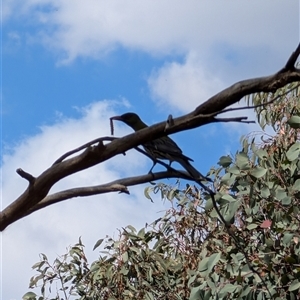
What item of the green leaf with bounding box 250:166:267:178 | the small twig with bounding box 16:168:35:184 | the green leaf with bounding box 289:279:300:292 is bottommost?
the green leaf with bounding box 289:279:300:292

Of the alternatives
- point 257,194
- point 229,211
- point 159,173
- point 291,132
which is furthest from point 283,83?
point 291,132

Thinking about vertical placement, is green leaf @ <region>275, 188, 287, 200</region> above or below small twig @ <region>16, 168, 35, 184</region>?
above

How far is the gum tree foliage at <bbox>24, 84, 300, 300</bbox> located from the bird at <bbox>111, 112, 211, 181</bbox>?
164mm

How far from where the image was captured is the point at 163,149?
11.8 ft

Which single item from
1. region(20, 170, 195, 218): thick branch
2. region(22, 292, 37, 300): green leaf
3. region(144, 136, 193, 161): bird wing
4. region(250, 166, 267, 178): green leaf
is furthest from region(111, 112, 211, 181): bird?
region(22, 292, 37, 300): green leaf

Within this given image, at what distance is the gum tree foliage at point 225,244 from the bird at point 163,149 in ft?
0.54

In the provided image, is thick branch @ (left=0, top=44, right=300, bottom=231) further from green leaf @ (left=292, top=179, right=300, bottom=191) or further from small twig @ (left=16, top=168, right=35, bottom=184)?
green leaf @ (left=292, top=179, right=300, bottom=191)

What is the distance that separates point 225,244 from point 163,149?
0.65 m

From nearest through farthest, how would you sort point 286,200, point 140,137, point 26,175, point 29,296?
point 140,137
point 26,175
point 286,200
point 29,296

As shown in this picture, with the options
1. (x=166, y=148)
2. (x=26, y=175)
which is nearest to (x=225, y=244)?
(x=166, y=148)

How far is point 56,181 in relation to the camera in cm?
236

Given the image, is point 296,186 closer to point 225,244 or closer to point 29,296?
point 225,244

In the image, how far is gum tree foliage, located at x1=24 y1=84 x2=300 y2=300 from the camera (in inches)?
122

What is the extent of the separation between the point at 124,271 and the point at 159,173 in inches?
64.4
